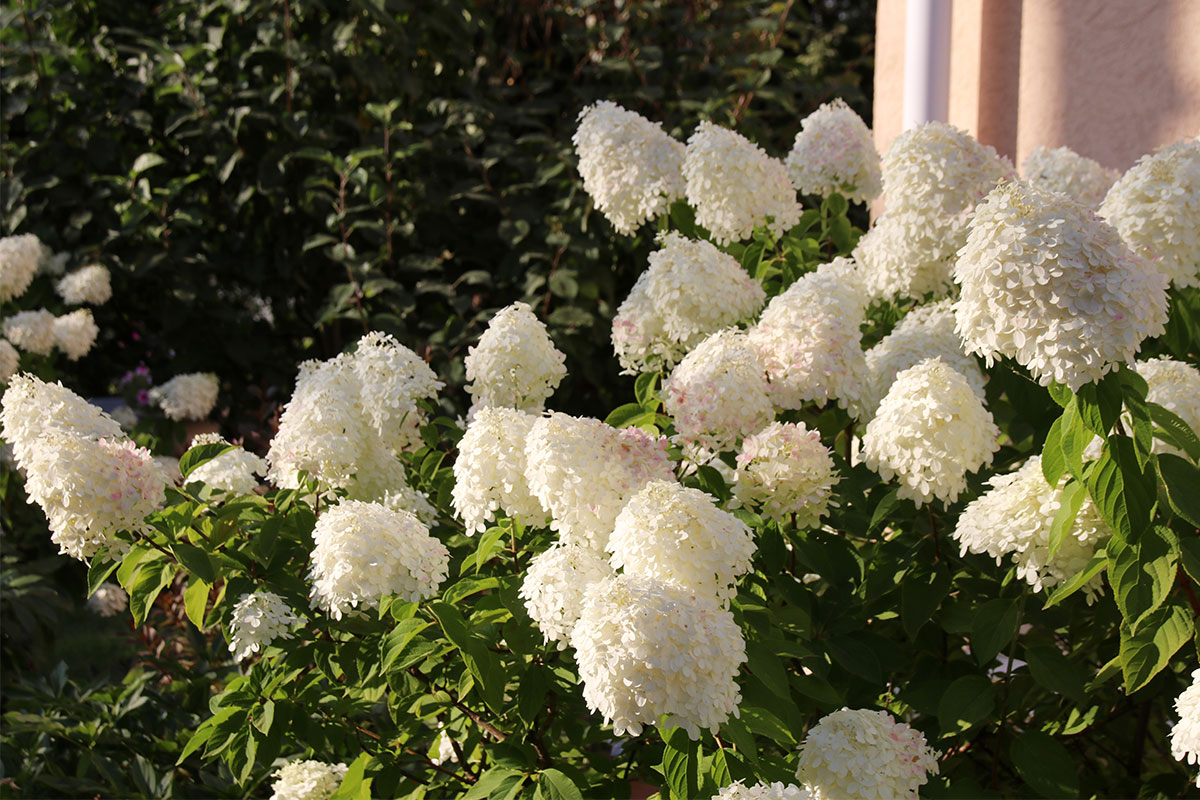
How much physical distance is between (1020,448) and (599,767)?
1.08 meters

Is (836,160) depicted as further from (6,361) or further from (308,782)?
(6,361)

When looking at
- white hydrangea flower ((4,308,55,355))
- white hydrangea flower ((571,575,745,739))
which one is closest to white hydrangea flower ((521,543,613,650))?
white hydrangea flower ((571,575,745,739))

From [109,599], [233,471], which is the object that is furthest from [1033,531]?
[109,599]

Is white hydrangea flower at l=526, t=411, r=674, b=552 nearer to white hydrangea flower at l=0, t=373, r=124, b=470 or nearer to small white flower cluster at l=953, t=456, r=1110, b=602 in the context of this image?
small white flower cluster at l=953, t=456, r=1110, b=602

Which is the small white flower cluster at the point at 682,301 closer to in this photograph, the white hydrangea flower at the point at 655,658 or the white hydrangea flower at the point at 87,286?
the white hydrangea flower at the point at 655,658

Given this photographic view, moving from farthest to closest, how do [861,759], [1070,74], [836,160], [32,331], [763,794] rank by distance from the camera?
[32,331], [1070,74], [836,160], [861,759], [763,794]

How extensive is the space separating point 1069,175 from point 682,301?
1001 millimetres

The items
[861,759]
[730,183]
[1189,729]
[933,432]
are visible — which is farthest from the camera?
[730,183]

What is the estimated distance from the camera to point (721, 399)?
6.30ft

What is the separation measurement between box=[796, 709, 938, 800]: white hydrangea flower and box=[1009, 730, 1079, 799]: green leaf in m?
0.22

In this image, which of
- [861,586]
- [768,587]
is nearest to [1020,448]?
[861,586]

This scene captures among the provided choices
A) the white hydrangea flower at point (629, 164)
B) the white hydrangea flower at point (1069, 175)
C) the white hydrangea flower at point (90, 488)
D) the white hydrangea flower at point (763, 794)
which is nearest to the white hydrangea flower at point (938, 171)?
the white hydrangea flower at point (1069, 175)

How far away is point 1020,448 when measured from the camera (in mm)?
2293

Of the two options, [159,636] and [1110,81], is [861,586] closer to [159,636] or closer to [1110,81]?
[1110,81]
